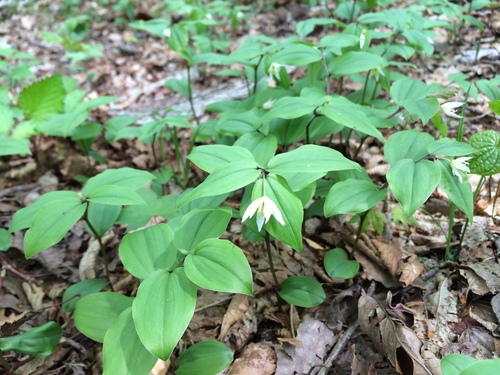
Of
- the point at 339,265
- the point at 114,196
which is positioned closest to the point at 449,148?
the point at 339,265

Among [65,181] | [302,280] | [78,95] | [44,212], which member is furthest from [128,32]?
[302,280]

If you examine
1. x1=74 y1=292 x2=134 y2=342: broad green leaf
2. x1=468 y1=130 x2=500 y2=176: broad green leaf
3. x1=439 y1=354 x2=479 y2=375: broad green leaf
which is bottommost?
x1=74 y1=292 x2=134 y2=342: broad green leaf

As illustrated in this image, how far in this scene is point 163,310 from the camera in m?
1.36

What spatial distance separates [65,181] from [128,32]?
4043mm

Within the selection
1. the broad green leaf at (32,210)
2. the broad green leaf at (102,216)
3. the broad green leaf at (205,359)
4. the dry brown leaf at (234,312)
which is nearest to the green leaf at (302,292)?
the dry brown leaf at (234,312)

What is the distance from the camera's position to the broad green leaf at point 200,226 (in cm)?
164

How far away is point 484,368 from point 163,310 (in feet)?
3.47

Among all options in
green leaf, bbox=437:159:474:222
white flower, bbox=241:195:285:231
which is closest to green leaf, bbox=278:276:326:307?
white flower, bbox=241:195:285:231

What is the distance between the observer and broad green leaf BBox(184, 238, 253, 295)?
136 centimetres

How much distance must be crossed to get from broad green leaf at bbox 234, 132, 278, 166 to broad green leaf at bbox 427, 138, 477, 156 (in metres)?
0.75

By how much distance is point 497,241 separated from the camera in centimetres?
202

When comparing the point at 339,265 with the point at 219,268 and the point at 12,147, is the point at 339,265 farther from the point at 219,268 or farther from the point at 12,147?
the point at 12,147

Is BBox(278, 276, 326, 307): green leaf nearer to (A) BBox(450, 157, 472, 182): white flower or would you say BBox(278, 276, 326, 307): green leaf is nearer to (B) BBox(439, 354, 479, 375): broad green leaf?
(B) BBox(439, 354, 479, 375): broad green leaf

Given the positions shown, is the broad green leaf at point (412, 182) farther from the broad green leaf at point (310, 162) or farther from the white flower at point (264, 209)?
the white flower at point (264, 209)
